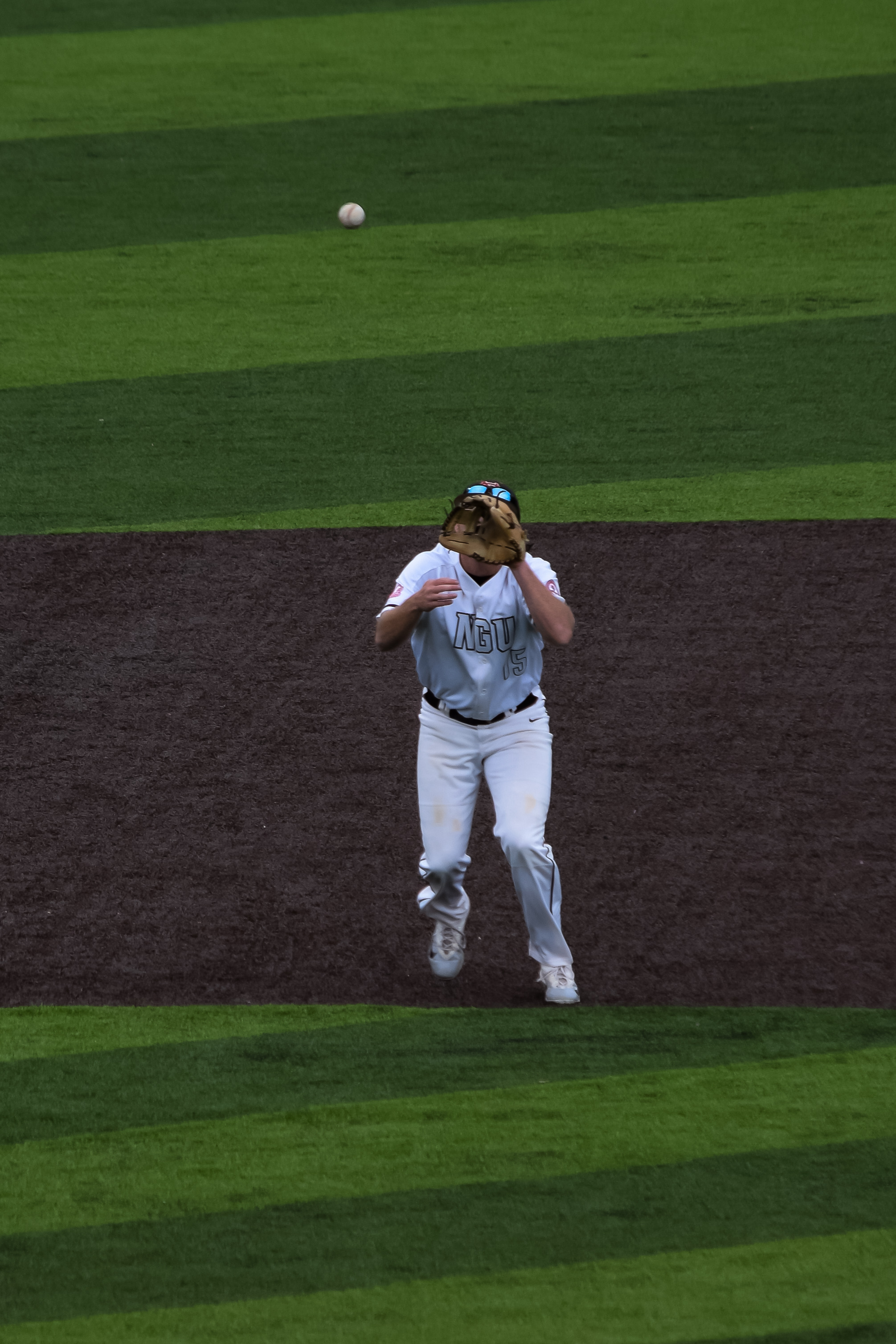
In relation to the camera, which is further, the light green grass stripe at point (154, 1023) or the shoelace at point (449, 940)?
the shoelace at point (449, 940)

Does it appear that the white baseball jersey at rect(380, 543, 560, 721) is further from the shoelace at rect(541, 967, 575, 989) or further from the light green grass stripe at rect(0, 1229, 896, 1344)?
the light green grass stripe at rect(0, 1229, 896, 1344)

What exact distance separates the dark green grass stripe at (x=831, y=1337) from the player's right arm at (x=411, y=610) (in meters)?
2.47

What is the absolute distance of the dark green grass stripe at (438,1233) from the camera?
4426 mm

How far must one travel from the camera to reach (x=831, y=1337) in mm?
4160

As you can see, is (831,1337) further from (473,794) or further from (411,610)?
(411,610)

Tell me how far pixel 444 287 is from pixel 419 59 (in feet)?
13.8

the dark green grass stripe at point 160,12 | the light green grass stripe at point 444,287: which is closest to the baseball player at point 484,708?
the light green grass stripe at point 444,287

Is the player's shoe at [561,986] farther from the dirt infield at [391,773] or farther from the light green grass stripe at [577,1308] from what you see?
the light green grass stripe at [577,1308]

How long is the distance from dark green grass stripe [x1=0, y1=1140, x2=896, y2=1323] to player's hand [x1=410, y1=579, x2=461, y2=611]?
1.89 meters

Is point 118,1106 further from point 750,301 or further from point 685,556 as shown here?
point 750,301

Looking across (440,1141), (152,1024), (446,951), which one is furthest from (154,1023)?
(440,1141)

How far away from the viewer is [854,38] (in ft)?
52.0

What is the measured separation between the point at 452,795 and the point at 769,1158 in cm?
168

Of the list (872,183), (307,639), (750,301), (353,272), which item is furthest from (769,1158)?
(872,183)
